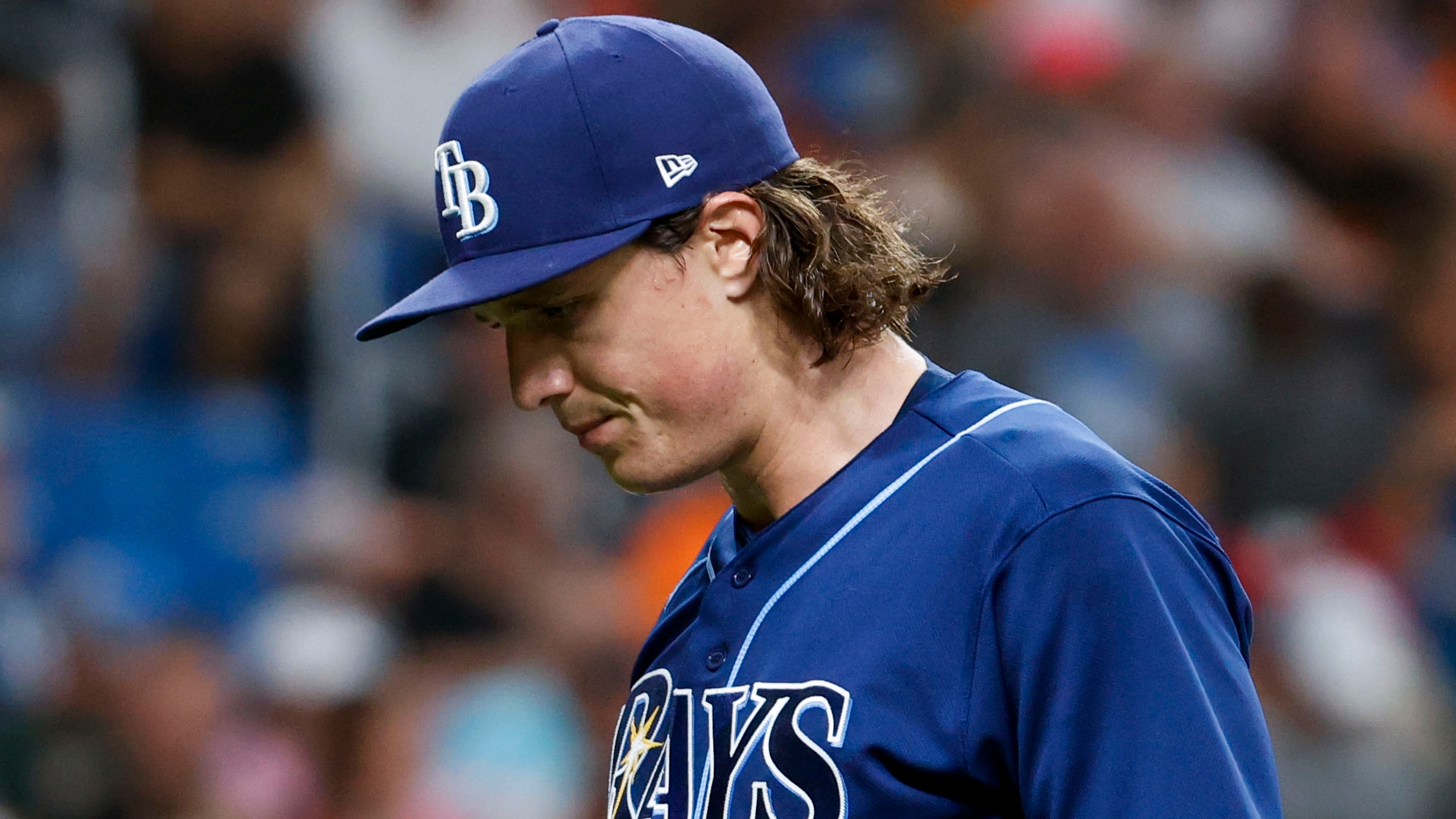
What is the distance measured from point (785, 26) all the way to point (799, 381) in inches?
179

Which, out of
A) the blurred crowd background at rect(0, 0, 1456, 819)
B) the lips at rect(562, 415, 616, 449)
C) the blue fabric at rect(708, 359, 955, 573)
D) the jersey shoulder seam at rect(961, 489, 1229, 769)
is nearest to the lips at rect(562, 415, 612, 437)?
the lips at rect(562, 415, 616, 449)

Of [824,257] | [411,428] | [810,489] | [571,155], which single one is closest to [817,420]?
[810,489]

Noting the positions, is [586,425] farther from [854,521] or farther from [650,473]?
[854,521]

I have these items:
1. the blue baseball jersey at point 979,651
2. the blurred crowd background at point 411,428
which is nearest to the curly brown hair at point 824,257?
the blue baseball jersey at point 979,651

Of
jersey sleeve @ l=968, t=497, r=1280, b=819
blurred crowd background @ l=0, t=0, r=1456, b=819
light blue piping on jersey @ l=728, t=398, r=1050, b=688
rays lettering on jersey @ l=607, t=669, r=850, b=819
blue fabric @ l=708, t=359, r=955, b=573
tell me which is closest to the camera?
jersey sleeve @ l=968, t=497, r=1280, b=819

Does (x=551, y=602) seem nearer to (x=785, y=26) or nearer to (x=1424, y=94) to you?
(x=785, y=26)

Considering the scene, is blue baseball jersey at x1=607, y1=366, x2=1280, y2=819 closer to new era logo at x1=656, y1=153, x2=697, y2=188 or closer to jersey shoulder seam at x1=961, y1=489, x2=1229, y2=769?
jersey shoulder seam at x1=961, y1=489, x2=1229, y2=769

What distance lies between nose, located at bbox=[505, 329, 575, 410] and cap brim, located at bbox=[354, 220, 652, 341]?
0.31 feet

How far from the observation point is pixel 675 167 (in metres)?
1.78

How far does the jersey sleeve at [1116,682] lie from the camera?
59.3 inches

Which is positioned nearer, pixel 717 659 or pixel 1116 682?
pixel 1116 682

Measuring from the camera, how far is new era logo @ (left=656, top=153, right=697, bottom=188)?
69.9 inches

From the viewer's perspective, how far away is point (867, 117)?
19.6 ft

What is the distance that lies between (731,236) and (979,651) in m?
0.53
